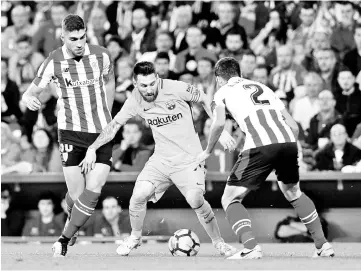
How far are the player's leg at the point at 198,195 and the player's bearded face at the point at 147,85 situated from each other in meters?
0.85

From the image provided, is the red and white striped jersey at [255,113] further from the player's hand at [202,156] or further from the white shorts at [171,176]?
the white shorts at [171,176]

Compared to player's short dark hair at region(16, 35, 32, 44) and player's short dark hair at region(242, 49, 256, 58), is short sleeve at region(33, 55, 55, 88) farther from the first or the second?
player's short dark hair at region(16, 35, 32, 44)

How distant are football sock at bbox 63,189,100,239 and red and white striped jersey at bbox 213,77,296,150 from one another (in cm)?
160

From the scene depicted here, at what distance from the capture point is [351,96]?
1309 centimetres

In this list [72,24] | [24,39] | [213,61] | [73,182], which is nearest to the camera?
[72,24]

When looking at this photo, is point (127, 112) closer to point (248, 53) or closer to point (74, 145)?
point (74, 145)

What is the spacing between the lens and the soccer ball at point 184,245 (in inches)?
375

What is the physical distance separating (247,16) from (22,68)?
12.8 ft

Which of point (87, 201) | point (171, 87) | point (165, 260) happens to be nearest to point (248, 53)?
point (171, 87)

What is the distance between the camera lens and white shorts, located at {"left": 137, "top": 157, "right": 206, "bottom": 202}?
30.7 feet

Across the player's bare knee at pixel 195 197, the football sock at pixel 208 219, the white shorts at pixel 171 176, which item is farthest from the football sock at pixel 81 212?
the football sock at pixel 208 219

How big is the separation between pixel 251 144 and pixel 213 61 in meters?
5.57

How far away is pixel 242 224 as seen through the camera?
852cm

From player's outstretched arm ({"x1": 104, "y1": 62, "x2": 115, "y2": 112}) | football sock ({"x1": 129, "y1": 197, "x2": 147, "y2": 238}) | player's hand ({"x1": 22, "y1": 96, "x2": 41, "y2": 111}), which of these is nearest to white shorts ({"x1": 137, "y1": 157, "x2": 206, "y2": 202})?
football sock ({"x1": 129, "y1": 197, "x2": 147, "y2": 238})
